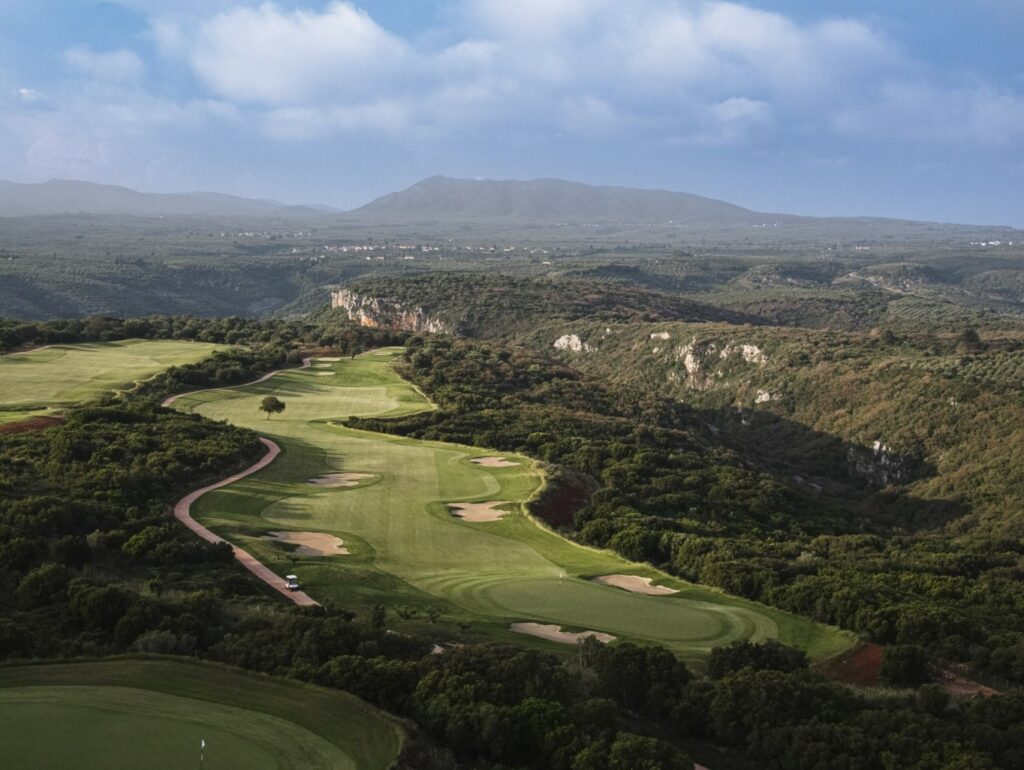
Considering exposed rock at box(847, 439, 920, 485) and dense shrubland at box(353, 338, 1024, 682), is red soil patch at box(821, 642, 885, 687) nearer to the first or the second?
dense shrubland at box(353, 338, 1024, 682)

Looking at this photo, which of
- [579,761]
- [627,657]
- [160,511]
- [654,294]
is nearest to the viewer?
[579,761]

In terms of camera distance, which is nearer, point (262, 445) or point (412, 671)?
point (412, 671)

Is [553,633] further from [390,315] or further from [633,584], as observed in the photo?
[390,315]

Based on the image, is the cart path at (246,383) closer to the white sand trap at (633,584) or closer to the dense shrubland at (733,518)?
the dense shrubland at (733,518)

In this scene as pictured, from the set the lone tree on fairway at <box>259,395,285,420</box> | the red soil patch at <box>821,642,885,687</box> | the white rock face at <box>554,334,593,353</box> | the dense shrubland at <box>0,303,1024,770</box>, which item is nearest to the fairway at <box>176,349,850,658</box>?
the red soil patch at <box>821,642,885,687</box>

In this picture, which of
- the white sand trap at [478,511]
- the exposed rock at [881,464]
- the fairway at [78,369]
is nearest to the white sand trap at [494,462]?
the white sand trap at [478,511]

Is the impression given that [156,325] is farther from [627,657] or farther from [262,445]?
[627,657]

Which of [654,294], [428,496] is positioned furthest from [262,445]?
[654,294]
